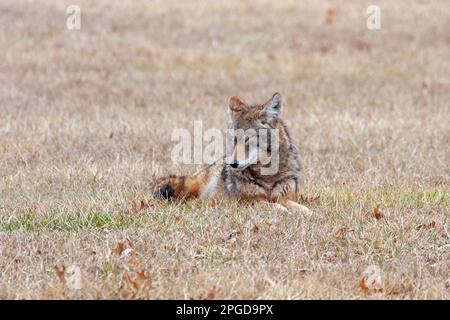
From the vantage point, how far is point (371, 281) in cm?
618

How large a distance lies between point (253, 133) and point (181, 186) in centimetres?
95

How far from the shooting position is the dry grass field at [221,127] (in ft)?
20.7

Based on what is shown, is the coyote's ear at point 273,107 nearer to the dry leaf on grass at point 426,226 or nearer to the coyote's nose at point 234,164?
the coyote's nose at point 234,164

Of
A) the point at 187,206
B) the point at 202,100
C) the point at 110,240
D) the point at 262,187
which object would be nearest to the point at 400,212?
the point at 262,187

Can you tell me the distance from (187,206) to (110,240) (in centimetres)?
128

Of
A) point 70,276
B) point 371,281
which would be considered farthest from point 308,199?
point 70,276

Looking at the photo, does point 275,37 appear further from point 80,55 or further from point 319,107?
point 319,107

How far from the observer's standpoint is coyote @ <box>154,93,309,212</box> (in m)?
8.07

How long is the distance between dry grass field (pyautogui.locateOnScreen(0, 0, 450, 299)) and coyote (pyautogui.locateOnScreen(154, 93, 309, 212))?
280 millimetres

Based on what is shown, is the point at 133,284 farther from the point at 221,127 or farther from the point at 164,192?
the point at 221,127

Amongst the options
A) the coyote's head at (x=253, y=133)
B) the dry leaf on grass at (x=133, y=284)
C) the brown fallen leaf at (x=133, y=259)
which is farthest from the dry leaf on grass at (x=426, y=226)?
the dry leaf on grass at (x=133, y=284)

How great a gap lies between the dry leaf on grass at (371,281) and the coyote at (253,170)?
1.61 m

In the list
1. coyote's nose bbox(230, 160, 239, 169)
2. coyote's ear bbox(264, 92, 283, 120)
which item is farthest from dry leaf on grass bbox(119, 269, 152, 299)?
coyote's ear bbox(264, 92, 283, 120)

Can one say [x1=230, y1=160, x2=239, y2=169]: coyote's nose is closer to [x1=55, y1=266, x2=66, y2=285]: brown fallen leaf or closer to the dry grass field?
the dry grass field
